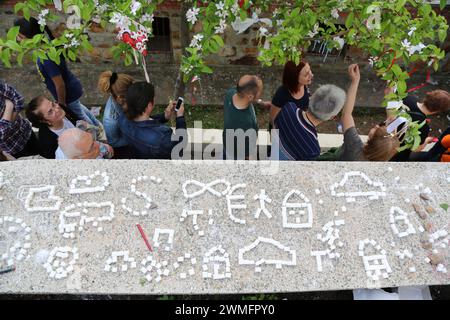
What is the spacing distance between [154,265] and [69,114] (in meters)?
2.15

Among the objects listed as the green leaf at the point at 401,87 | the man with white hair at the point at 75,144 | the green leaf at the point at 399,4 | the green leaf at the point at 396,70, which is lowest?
the man with white hair at the point at 75,144

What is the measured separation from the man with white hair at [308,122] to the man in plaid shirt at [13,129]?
7.83 feet

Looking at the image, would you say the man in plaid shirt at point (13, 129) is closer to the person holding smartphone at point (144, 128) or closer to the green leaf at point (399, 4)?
the person holding smartphone at point (144, 128)

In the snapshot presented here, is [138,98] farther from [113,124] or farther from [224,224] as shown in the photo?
[224,224]

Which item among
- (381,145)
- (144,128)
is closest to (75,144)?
(144,128)

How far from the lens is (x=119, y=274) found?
198cm

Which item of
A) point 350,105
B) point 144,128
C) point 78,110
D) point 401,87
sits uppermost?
point 401,87

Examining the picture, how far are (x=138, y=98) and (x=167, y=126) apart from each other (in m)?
0.43

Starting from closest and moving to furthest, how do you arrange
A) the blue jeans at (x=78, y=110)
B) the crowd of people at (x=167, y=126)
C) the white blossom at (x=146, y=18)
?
the white blossom at (x=146, y=18) < the crowd of people at (x=167, y=126) < the blue jeans at (x=78, y=110)

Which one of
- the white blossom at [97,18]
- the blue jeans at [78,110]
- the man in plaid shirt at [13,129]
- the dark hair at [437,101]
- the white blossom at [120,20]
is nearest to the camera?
the white blossom at [120,20]

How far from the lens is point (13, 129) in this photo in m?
3.05

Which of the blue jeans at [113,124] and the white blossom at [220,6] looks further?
the blue jeans at [113,124]

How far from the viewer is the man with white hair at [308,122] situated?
2787 mm

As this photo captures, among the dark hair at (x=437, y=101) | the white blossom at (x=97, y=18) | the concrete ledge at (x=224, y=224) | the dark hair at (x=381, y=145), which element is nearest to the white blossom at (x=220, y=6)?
the white blossom at (x=97, y=18)
